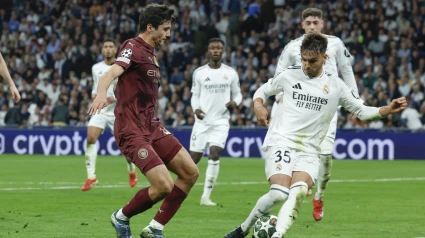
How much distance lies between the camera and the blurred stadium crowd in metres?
28.8

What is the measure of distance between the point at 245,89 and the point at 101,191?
13.4 m

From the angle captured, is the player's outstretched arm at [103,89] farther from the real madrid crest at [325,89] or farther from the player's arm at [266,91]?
the real madrid crest at [325,89]

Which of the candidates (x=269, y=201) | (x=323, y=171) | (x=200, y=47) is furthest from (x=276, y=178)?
(x=200, y=47)

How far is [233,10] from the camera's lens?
3391 centimetres

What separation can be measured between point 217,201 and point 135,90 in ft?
19.2

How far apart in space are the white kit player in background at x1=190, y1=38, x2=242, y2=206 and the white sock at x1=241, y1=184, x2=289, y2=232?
5.80m

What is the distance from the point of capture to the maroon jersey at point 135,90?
9.13 meters

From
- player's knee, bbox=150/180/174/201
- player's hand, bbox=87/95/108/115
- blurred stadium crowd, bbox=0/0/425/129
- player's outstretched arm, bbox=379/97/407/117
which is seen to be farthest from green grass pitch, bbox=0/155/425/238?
blurred stadium crowd, bbox=0/0/425/129

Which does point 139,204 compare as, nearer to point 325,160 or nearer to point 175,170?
point 175,170

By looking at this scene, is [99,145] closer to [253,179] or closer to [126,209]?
[253,179]

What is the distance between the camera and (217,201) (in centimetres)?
1472

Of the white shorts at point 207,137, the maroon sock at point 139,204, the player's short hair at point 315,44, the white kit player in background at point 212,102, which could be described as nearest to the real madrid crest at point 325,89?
the player's short hair at point 315,44

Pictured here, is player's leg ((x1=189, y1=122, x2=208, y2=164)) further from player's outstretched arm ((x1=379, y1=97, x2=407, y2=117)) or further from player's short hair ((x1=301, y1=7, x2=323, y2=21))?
player's outstretched arm ((x1=379, y1=97, x2=407, y2=117))

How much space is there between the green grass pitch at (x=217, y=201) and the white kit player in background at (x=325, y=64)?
0.40 meters
